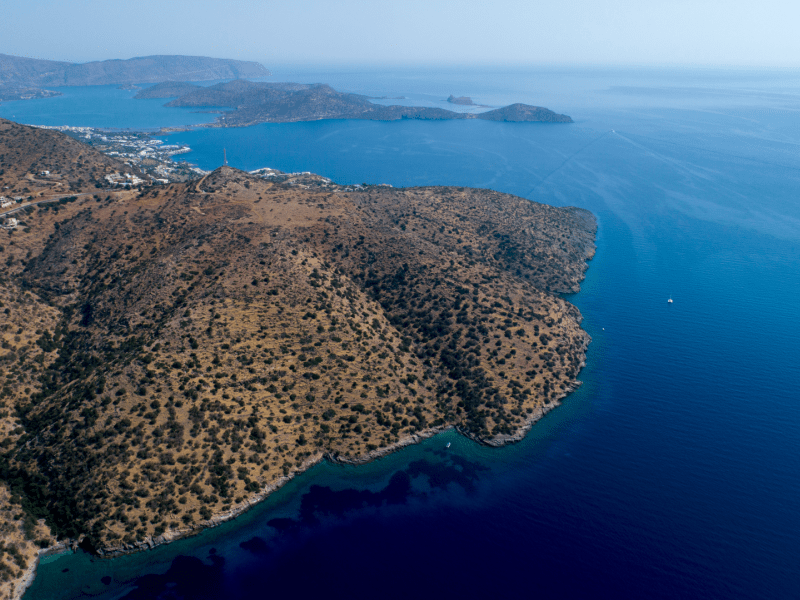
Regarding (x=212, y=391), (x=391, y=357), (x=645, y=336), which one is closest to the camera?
(x=212, y=391)

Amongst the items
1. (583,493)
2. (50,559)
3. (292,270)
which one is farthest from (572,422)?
(50,559)

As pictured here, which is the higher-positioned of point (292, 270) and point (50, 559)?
point (292, 270)

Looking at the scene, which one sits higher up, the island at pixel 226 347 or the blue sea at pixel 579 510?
the island at pixel 226 347

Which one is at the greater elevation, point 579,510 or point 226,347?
point 226,347

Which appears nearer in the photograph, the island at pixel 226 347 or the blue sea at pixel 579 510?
the blue sea at pixel 579 510

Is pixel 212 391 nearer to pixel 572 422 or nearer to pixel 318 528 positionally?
pixel 318 528

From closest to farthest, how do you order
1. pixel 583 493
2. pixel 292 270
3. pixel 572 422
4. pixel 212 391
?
pixel 583 493, pixel 212 391, pixel 572 422, pixel 292 270

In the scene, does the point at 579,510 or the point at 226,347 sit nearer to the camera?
the point at 579,510

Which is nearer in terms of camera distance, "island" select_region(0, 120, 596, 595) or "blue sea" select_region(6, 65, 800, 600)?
"blue sea" select_region(6, 65, 800, 600)
